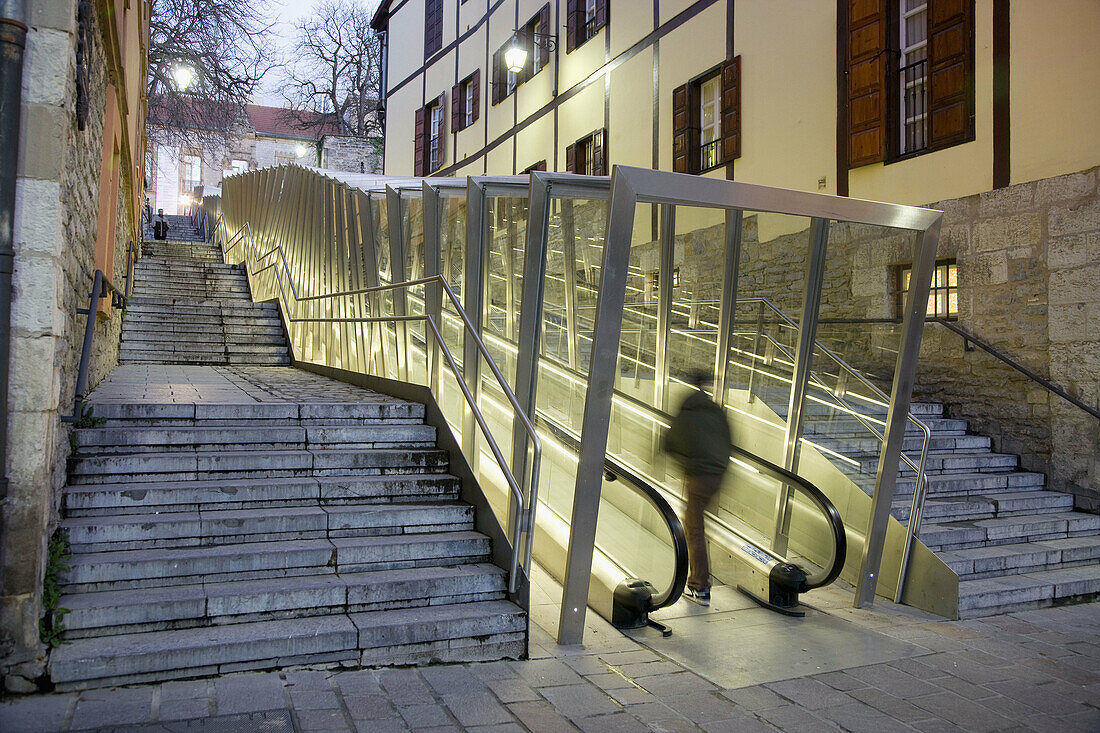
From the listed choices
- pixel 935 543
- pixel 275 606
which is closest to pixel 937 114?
pixel 935 543

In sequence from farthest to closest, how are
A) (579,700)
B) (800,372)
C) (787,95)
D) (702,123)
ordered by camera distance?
(702,123)
(787,95)
(800,372)
(579,700)

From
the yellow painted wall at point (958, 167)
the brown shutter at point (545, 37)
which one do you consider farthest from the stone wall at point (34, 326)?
the brown shutter at point (545, 37)

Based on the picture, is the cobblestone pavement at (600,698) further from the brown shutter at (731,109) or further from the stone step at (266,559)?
the brown shutter at (731,109)

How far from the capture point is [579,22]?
51.7ft

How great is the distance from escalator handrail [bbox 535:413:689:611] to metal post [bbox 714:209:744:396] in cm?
103

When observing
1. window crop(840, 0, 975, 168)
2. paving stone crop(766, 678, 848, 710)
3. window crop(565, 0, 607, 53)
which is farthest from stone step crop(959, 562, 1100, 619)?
window crop(565, 0, 607, 53)

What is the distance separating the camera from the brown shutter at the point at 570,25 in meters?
15.8

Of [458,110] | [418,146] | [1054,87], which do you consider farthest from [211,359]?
[418,146]

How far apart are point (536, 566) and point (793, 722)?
2.49 m

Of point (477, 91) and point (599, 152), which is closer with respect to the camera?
point (599, 152)

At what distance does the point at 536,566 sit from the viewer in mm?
5926

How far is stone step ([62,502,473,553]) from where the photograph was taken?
4.33 meters

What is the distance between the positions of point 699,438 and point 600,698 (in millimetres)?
2246

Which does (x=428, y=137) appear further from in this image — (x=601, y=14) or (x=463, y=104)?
(x=601, y=14)
